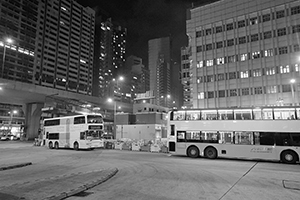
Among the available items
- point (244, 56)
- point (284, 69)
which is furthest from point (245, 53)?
point (284, 69)

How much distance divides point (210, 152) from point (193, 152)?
1439 mm

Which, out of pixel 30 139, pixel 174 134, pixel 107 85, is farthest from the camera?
pixel 107 85

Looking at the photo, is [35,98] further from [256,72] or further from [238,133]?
[256,72]

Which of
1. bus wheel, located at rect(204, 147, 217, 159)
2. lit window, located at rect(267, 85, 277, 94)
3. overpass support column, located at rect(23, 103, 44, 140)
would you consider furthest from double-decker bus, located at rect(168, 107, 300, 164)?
overpass support column, located at rect(23, 103, 44, 140)

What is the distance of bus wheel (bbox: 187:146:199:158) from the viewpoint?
1875 centimetres

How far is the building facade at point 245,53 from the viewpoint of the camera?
41406mm

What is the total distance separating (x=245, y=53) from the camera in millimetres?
45562

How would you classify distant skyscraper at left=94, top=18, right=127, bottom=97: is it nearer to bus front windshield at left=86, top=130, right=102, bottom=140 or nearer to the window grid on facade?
the window grid on facade

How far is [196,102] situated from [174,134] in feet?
104

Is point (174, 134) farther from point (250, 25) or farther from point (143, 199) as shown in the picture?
point (250, 25)

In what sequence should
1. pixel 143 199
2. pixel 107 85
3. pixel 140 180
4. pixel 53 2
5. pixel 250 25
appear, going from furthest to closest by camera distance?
pixel 107 85, pixel 53 2, pixel 250 25, pixel 140 180, pixel 143 199

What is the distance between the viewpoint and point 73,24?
128750mm

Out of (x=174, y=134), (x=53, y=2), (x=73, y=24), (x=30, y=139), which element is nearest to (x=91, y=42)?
(x=73, y=24)

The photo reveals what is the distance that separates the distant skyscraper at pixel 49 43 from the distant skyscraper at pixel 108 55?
1648cm
